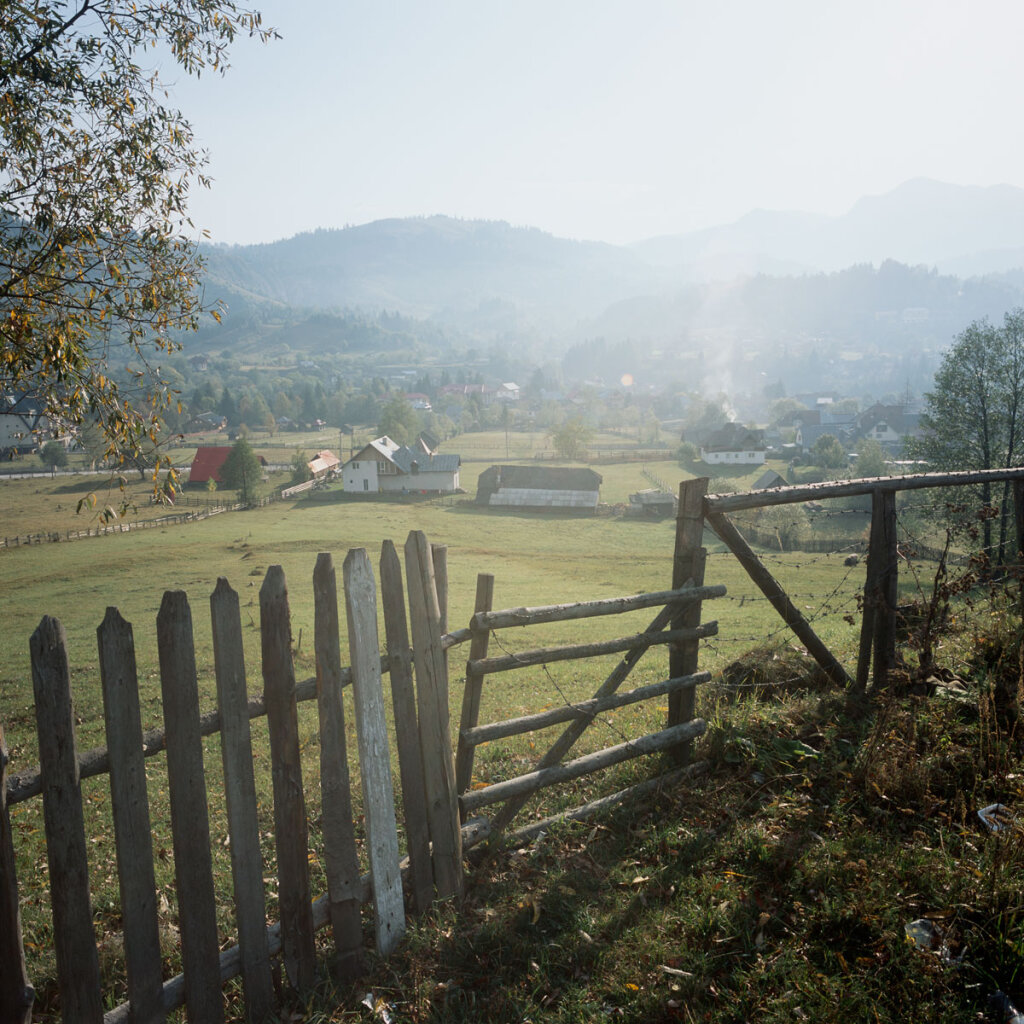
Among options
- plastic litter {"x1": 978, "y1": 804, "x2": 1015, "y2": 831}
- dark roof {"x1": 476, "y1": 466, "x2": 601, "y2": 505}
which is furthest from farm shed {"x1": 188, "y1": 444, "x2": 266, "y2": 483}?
plastic litter {"x1": 978, "y1": 804, "x2": 1015, "y2": 831}

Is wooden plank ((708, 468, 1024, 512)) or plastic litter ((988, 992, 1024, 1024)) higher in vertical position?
wooden plank ((708, 468, 1024, 512))

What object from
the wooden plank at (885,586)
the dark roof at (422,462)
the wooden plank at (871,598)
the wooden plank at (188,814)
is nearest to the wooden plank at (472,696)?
the wooden plank at (188,814)

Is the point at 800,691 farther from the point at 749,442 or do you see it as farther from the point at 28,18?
the point at 749,442

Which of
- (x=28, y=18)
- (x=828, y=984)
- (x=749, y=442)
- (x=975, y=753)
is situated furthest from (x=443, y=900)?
(x=749, y=442)

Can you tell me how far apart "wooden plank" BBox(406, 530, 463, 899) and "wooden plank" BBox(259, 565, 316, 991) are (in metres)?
0.80

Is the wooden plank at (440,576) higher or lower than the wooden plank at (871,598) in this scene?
higher

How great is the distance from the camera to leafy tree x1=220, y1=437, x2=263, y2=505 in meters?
58.9

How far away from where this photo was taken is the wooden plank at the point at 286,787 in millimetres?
3490

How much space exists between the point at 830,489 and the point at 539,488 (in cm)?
5510

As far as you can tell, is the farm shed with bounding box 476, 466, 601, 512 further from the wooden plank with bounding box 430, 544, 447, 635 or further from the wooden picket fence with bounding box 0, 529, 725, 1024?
the wooden picket fence with bounding box 0, 529, 725, 1024

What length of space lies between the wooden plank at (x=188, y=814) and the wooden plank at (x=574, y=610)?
170 centimetres

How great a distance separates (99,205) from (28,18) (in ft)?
5.23

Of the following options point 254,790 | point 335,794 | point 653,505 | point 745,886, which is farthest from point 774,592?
point 653,505

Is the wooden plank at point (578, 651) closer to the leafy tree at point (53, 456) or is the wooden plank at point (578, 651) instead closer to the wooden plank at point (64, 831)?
the wooden plank at point (64, 831)
